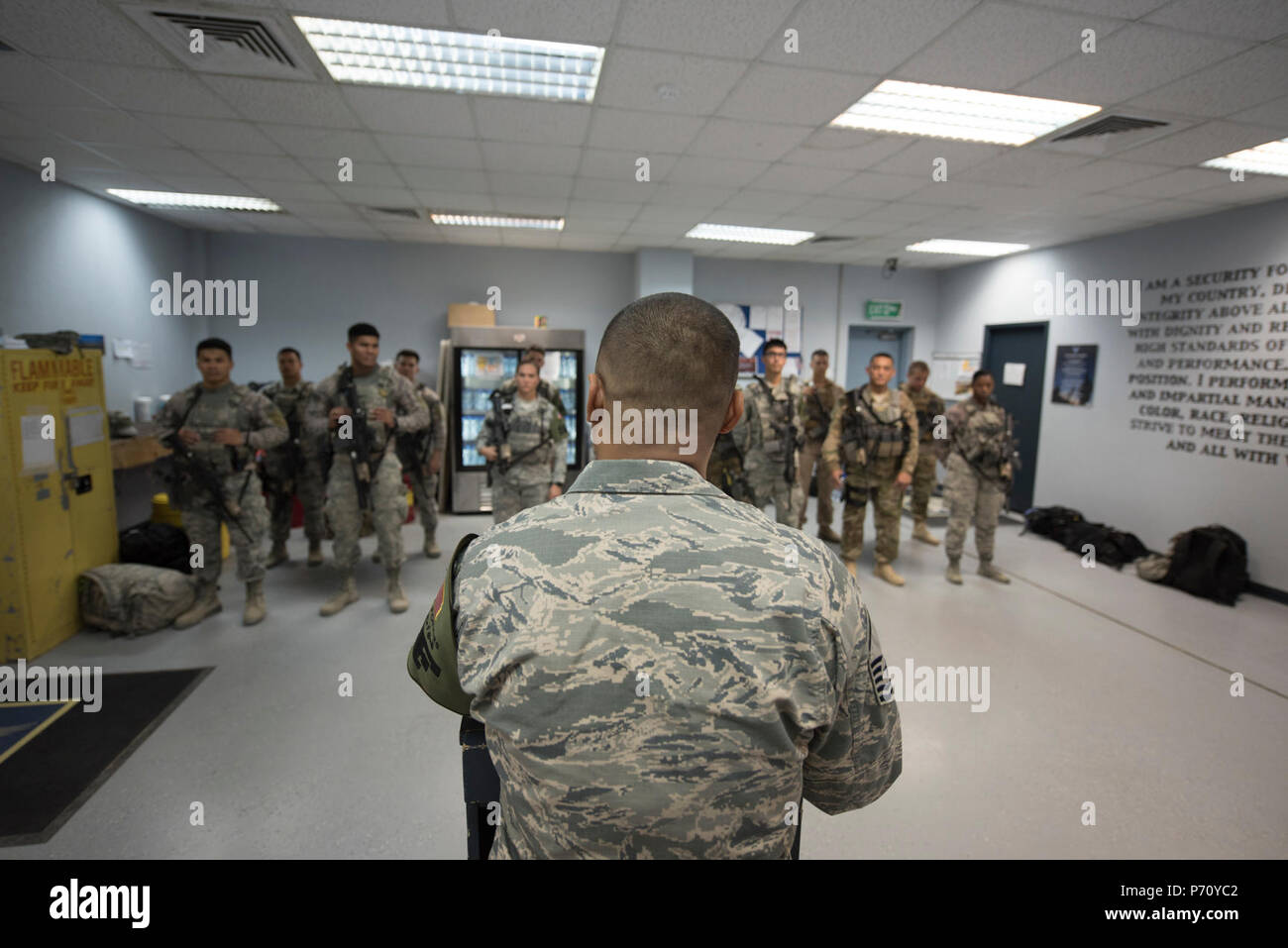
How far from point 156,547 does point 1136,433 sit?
762cm

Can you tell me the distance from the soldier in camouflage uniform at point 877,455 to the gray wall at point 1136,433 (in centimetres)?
246

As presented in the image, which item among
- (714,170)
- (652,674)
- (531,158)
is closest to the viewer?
(652,674)

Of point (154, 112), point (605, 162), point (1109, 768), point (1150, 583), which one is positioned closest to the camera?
point (1109, 768)

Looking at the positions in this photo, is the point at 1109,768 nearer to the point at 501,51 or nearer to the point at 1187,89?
the point at 1187,89

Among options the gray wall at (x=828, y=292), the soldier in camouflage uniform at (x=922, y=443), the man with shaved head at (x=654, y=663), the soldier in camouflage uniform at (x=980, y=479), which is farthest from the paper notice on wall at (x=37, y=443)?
the gray wall at (x=828, y=292)

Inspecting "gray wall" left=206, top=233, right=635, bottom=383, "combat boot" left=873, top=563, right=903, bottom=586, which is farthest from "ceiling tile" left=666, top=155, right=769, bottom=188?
"gray wall" left=206, top=233, right=635, bottom=383

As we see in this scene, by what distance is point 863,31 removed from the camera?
2.43m

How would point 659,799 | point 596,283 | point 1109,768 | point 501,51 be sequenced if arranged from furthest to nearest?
1. point 596,283
2. point 501,51
3. point 1109,768
4. point 659,799

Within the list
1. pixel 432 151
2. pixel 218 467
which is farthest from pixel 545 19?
pixel 218 467

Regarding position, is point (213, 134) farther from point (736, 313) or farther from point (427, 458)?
point (736, 313)

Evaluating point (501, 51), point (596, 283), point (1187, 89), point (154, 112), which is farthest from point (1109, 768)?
point (596, 283)

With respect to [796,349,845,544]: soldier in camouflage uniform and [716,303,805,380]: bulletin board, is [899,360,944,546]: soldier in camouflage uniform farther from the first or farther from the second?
[716,303,805,380]: bulletin board

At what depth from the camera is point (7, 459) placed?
3.02 metres

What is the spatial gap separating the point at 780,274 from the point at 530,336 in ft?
11.4
